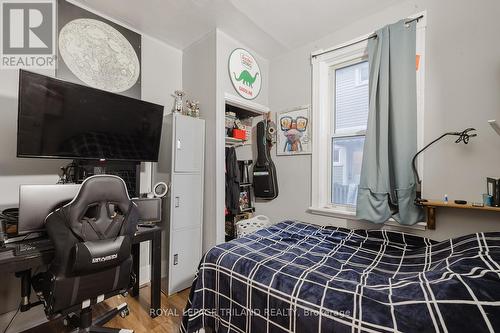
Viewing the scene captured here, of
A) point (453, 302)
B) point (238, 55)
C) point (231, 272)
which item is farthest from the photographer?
point (238, 55)

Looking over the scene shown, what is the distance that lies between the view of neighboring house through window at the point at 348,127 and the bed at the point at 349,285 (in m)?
0.56

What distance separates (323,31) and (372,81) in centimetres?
80

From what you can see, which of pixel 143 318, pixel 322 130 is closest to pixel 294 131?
pixel 322 130

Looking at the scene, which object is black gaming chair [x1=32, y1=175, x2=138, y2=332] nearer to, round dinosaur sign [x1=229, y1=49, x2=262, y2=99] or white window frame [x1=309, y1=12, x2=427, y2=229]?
round dinosaur sign [x1=229, y1=49, x2=262, y2=99]

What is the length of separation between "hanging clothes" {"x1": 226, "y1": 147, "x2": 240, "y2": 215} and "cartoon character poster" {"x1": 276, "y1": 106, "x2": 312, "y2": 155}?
578mm

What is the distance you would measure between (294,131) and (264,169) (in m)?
0.58

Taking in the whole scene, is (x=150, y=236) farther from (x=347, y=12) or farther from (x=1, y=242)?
(x=347, y=12)

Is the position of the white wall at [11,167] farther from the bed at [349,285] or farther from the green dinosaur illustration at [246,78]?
the green dinosaur illustration at [246,78]

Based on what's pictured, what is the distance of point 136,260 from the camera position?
2.02 m

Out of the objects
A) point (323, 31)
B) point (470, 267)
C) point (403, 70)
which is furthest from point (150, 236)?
point (323, 31)

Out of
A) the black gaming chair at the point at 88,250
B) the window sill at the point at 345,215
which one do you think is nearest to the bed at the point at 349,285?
the window sill at the point at 345,215

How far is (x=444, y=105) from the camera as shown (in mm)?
1603

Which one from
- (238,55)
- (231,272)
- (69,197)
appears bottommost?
(231,272)

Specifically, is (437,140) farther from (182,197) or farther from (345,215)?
(182,197)
